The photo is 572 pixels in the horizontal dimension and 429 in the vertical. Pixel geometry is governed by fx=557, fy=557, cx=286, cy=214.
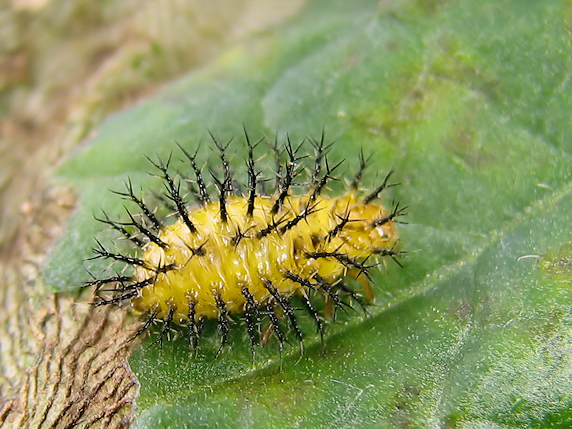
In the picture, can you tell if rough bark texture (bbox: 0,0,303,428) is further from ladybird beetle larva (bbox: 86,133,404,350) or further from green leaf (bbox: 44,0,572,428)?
ladybird beetle larva (bbox: 86,133,404,350)

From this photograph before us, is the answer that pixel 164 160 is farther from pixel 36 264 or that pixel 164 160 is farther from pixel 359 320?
pixel 359 320

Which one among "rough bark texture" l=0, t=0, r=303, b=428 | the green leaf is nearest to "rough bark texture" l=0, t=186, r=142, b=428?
"rough bark texture" l=0, t=0, r=303, b=428

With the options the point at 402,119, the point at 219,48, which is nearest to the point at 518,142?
the point at 402,119

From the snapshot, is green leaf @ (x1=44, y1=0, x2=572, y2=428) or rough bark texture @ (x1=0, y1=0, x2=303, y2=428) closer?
green leaf @ (x1=44, y1=0, x2=572, y2=428)

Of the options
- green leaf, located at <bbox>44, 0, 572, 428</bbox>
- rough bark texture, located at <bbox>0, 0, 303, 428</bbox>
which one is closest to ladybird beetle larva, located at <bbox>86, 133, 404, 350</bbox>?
green leaf, located at <bbox>44, 0, 572, 428</bbox>

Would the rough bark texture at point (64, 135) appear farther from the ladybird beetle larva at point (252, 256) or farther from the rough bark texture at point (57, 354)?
the ladybird beetle larva at point (252, 256)

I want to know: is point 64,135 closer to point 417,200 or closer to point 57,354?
point 57,354
